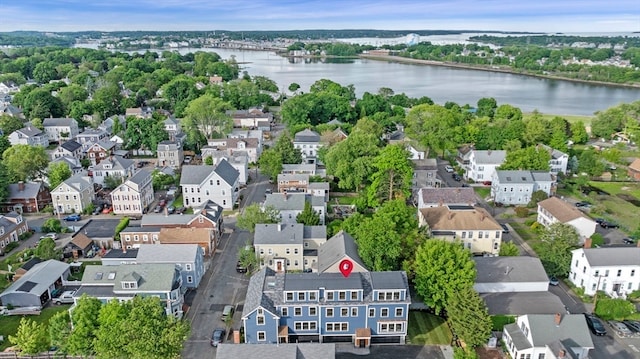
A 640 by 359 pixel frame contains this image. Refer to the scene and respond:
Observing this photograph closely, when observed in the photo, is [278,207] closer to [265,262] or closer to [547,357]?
[265,262]

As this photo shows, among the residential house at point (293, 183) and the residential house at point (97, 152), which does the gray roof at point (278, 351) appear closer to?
the residential house at point (293, 183)

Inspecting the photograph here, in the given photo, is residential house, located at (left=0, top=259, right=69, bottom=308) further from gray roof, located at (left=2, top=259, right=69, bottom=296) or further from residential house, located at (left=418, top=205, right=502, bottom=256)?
residential house, located at (left=418, top=205, right=502, bottom=256)

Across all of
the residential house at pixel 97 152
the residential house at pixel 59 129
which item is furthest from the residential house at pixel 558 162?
the residential house at pixel 59 129

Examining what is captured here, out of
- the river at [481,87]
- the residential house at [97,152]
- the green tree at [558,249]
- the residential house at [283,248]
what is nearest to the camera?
the green tree at [558,249]

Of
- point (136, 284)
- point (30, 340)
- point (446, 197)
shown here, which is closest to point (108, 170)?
point (136, 284)

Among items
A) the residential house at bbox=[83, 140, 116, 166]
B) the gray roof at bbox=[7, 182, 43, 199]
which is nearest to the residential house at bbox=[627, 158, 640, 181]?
the residential house at bbox=[83, 140, 116, 166]

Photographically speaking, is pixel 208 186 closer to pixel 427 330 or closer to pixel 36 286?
pixel 36 286

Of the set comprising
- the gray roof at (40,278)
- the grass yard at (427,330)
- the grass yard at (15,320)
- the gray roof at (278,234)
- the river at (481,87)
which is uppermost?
the river at (481,87)

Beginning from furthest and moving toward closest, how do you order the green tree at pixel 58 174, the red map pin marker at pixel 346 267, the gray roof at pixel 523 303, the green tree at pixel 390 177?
the green tree at pixel 58 174 < the green tree at pixel 390 177 < the red map pin marker at pixel 346 267 < the gray roof at pixel 523 303
